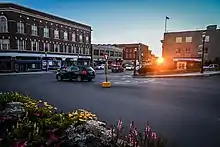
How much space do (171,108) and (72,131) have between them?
5.88 metres

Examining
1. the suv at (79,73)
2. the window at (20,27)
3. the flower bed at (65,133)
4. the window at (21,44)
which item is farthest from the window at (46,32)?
the flower bed at (65,133)

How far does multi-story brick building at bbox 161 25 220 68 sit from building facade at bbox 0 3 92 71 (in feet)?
78.8

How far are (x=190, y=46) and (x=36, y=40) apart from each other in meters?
36.4

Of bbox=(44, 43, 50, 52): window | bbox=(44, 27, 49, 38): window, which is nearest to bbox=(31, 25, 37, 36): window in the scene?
bbox=(44, 27, 49, 38): window

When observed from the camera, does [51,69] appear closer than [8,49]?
No

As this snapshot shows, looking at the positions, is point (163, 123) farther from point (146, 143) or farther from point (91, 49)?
point (91, 49)

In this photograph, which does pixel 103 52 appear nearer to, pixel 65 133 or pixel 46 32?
pixel 46 32

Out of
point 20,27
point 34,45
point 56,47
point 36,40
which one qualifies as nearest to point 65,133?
point 20,27

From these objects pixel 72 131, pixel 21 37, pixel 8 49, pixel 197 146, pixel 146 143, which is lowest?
pixel 197 146

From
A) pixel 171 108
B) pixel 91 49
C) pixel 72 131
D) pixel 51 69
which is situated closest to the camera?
pixel 72 131

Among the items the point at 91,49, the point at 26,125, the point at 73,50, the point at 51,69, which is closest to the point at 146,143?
the point at 26,125

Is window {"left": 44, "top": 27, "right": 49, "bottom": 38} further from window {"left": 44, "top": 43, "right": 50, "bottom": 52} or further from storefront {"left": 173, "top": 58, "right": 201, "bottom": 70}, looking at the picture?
storefront {"left": 173, "top": 58, "right": 201, "bottom": 70}

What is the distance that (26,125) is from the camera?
4238mm

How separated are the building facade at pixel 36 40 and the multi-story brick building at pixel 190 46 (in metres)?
24.0
